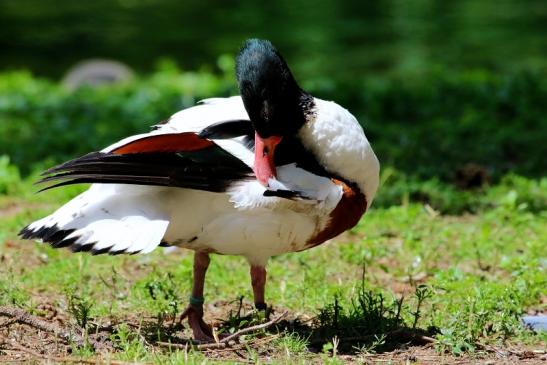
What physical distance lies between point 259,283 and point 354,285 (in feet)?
2.08

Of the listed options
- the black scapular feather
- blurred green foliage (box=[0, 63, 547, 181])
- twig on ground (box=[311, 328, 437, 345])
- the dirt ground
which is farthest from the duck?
blurred green foliage (box=[0, 63, 547, 181])

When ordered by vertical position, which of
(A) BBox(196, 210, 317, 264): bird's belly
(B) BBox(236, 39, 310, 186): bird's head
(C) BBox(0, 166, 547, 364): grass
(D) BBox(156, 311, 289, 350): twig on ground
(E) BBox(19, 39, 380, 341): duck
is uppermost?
(B) BBox(236, 39, 310, 186): bird's head

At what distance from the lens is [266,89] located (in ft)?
15.4

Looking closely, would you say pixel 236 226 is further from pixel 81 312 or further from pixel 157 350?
pixel 81 312

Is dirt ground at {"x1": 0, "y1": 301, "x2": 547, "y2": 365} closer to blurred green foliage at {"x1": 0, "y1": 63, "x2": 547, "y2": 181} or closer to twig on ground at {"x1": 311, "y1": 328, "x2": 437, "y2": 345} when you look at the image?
twig on ground at {"x1": 311, "y1": 328, "x2": 437, "y2": 345}

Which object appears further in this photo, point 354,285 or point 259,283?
point 354,285

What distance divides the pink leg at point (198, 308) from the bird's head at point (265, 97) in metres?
0.72

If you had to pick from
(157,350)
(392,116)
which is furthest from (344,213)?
(392,116)

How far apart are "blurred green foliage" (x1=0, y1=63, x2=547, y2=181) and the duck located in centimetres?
299

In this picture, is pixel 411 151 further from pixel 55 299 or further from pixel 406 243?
pixel 55 299

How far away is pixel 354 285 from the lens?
534 centimetres

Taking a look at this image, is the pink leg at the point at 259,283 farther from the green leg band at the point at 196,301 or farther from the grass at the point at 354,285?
the green leg band at the point at 196,301

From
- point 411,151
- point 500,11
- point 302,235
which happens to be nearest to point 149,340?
point 302,235

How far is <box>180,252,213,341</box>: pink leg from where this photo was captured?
4812 millimetres
